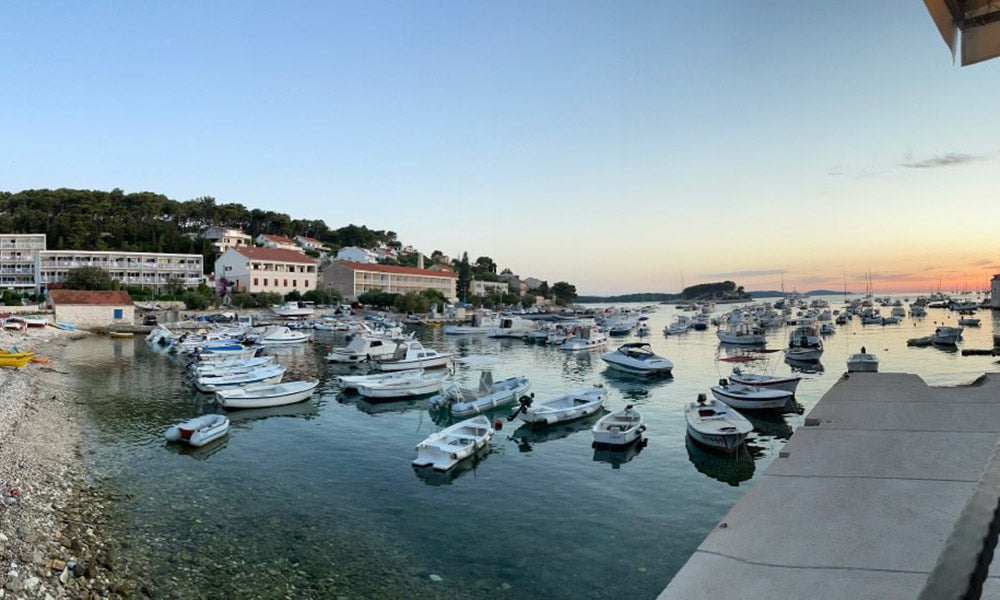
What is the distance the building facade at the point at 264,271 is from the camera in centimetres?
9556

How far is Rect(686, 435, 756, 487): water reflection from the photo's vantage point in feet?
57.2

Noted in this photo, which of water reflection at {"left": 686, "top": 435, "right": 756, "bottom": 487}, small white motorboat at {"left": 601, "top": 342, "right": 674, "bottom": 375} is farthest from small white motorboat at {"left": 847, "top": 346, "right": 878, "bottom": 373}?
water reflection at {"left": 686, "top": 435, "right": 756, "bottom": 487}

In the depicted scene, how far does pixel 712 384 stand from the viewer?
3559 cm

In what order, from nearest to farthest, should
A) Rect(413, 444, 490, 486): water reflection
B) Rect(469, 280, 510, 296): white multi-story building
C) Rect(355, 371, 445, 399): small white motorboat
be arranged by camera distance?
1. Rect(413, 444, 490, 486): water reflection
2. Rect(355, 371, 445, 399): small white motorboat
3. Rect(469, 280, 510, 296): white multi-story building

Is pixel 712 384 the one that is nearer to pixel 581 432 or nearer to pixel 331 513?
pixel 581 432

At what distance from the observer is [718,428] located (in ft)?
64.1

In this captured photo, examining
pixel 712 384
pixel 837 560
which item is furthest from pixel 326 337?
pixel 837 560

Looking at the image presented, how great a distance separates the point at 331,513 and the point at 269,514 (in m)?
1.41

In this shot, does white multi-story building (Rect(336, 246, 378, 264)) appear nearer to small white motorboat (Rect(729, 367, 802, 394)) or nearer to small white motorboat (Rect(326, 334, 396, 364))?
small white motorboat (Rect(326, 334, 396, 364))

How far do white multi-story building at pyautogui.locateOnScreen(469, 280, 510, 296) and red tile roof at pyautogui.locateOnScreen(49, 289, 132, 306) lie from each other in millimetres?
80964

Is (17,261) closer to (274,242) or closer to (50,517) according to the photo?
(274,242)

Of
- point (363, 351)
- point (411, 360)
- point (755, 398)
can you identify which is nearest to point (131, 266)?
point (363, 351)

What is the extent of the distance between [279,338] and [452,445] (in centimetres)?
4191

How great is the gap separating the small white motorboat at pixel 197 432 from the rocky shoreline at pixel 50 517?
2.66 m
